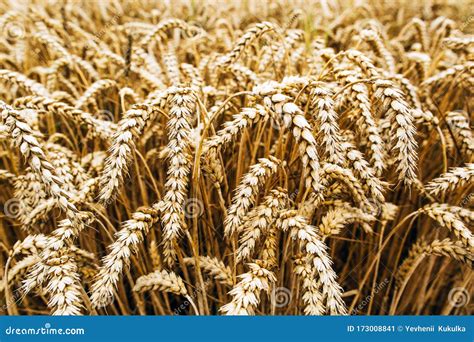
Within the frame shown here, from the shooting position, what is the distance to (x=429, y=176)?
7.75 ft

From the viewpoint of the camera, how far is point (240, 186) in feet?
4.84

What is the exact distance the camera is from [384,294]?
7.57 feet

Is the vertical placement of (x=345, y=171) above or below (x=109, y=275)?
above

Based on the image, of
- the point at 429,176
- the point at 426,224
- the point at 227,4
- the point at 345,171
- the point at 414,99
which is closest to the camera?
the point at 345,171

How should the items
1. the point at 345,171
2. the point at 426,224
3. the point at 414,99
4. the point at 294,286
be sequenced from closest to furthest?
the point at 345,171 < the point at 294,286 < the point at 414,99 < the point at 426,224

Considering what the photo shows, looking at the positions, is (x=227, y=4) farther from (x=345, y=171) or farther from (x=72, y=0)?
(x=345, y=171)

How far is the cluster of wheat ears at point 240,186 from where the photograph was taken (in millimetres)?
1427

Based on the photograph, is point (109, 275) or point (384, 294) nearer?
point (109, 275)

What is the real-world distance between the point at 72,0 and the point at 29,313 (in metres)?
3.12

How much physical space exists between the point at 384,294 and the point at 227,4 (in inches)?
120

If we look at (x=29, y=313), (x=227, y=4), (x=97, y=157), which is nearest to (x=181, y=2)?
(x=227, y=4)

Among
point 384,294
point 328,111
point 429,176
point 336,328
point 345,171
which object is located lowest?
point 384,294

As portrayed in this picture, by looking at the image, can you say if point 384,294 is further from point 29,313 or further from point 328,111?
point 29,313

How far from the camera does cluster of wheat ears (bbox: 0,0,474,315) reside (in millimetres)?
1427
